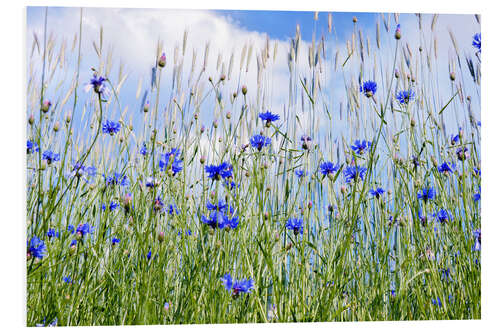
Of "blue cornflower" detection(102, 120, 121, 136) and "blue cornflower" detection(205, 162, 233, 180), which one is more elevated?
"blue cornflower" detection(102, 120, 121, 136)

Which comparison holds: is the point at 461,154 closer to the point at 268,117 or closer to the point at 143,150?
the point at 268,117

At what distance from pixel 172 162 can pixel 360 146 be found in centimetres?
80

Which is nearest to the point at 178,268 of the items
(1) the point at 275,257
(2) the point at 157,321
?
(2) the point at 157,321

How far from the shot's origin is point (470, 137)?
2.60 meters

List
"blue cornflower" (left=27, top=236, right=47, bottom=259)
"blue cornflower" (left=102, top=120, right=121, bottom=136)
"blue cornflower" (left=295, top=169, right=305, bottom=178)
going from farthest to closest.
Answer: "blue cornflower" (left=295, top=169, right=305, bottom=178) → "blue cornflower" (left=102, top=120, right=121, bottom=136) → "blue cornflower" (left=27, top=236, right=47, bottom=259)

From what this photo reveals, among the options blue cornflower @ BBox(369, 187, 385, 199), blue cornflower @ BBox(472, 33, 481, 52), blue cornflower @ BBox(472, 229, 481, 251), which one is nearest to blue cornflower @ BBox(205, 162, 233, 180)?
blue cornflower @ BBox(369, 187, 385, 199)

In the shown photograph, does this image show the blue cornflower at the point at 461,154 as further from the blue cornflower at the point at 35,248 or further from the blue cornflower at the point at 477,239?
the blue cornflower at the point at 35,248

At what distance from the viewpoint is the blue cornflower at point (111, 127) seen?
92.5 inches

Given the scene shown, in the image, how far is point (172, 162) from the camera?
2.38m

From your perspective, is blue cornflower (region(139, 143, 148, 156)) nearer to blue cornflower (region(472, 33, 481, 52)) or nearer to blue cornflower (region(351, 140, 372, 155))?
blue cornflower (region(351, 140, 372, 155))

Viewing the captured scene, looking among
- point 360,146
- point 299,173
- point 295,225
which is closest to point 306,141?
point 299,173

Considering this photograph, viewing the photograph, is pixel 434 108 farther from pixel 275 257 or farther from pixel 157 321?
pixel 157 321

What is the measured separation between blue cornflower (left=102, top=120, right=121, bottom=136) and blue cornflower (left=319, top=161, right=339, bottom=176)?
85cm

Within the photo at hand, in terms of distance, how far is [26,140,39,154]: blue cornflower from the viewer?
2.28 meters
